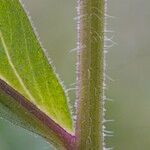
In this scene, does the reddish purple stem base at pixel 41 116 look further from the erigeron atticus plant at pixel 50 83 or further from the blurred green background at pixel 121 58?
the blurred green background at pixel 121 58

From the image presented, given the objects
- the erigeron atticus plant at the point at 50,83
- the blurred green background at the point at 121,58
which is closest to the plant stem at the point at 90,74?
the erigeron atticus plant at the point at 50,83

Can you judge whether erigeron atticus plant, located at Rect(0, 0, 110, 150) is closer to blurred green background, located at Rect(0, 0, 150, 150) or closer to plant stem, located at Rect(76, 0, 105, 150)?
plant stem, located at Rect(76, 0, 105, 150)

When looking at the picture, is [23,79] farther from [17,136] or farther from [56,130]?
[17,136]

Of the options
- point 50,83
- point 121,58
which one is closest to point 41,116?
point 50,83

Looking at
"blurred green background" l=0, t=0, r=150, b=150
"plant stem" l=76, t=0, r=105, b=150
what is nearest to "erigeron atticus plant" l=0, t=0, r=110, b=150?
"plant stem" l=76, t=0, r=105, b=150

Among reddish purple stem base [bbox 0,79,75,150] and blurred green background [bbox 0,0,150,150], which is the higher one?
blurred green background [bbox 0,0,150,150]

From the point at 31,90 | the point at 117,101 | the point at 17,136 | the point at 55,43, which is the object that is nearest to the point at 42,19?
the point at 55,43
